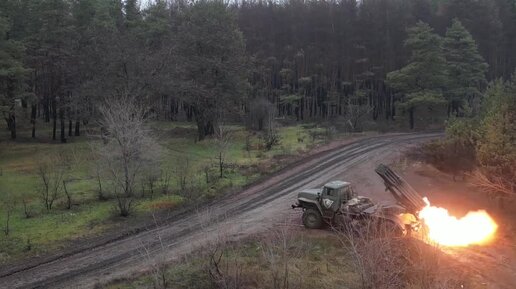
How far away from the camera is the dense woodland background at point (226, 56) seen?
5222 cm

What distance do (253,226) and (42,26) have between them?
46487mm

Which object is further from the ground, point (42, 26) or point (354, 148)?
point (42, 26)

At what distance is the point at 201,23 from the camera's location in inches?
2394

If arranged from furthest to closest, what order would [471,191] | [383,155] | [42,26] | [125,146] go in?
[42,26] < [383,155] < [471,191] < [125,146]

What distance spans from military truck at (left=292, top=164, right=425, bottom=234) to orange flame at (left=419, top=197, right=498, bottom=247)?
3.17 feet

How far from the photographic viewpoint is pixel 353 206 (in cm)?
2258

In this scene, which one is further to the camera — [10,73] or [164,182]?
[10,73]

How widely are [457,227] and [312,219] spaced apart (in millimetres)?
8484

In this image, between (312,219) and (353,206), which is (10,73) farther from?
(353,206)

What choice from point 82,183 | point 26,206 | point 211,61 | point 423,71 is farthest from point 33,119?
point 423,71

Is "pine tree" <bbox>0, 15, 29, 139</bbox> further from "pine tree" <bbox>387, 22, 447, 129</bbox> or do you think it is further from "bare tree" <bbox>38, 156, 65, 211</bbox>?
"pine tree" <bbox>387, 22, 447, 129</bbox>

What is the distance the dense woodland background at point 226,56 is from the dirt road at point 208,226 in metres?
14.9

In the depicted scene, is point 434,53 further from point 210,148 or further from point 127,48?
point 127,48

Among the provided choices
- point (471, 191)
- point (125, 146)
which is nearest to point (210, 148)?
point (125, 146)
